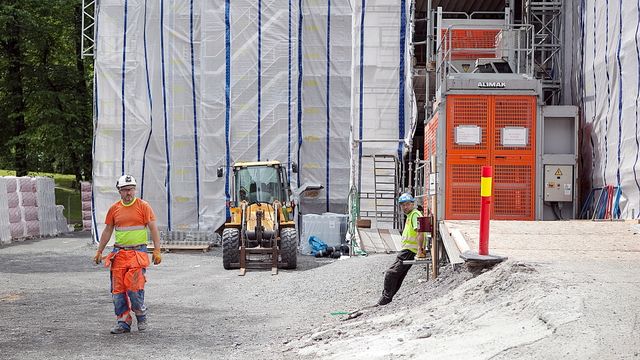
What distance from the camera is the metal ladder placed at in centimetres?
2238

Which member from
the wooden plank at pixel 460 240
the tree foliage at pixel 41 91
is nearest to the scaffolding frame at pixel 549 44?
the wooden plank at pixel 460 240

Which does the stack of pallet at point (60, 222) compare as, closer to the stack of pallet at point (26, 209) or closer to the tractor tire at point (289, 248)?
Answer: the stack of pallet at point (26, 209)

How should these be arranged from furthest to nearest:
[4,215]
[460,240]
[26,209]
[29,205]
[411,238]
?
1. [29,205]
2. [26,209]
3. [4,215]
4. [411,238]
5. [460,240]

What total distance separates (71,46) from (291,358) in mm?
35934

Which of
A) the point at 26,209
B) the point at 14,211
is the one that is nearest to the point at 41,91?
the point at 26,209

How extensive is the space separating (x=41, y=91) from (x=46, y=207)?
27.4 feet

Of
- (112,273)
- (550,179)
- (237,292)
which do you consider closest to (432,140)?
(550,179)

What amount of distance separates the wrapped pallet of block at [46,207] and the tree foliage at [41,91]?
601 centimetres

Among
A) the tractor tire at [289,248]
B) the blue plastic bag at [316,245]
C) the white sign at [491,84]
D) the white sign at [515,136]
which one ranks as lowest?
the blue plastic bag at [316,245]

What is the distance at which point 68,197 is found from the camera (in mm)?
40406

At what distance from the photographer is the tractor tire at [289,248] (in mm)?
18688

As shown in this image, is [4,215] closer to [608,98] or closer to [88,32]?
[88,32]

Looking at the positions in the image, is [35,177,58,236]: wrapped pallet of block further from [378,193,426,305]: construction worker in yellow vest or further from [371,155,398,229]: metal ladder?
[378,193,426,305]: construction worker in yellow vest

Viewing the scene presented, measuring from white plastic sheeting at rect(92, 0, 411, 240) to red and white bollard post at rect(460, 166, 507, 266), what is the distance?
16440mm
